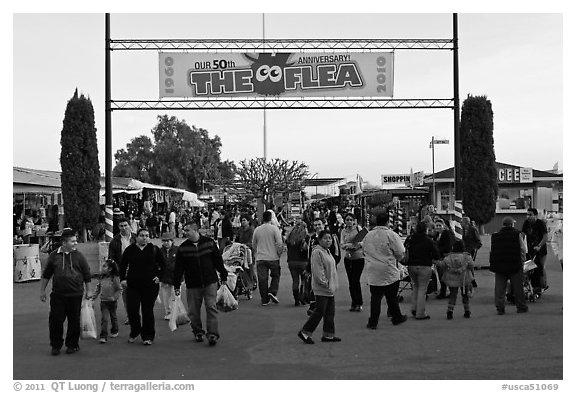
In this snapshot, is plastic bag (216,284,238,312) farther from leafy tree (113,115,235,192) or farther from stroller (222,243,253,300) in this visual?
leafy tree (113,115,235,192)

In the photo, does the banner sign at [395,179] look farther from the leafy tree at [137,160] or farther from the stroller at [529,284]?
the stroller at [529,284]

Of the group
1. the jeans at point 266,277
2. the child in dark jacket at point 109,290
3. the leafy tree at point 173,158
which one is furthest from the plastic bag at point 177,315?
the leafy tree at point 173,158

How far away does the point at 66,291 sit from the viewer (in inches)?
324

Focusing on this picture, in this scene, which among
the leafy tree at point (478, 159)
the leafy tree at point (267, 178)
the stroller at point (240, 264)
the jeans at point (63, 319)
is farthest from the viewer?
the leafy tree at point (267, 178)

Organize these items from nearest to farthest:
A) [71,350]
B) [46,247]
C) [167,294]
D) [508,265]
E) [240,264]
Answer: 1. [71,350]
2. [508,265]
3. [167,294]
4. [240,264]
5. [46,247]

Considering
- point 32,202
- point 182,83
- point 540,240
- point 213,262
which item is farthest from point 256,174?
point 213,262

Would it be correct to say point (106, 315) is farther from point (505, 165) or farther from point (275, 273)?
point (505, 165)

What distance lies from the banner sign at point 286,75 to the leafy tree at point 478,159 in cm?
349

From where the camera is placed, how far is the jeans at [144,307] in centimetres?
859

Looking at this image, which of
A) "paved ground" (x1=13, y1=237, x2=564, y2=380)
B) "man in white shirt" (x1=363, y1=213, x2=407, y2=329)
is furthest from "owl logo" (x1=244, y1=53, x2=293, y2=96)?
"man in white shirt" (x1=363, y1=213, x2=407, y2=329)

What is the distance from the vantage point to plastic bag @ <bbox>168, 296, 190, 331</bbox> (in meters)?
9.22

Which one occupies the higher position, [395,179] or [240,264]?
[395,179]

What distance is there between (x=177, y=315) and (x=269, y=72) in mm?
9238

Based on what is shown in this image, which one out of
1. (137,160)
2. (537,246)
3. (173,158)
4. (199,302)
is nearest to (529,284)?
(537,246)
